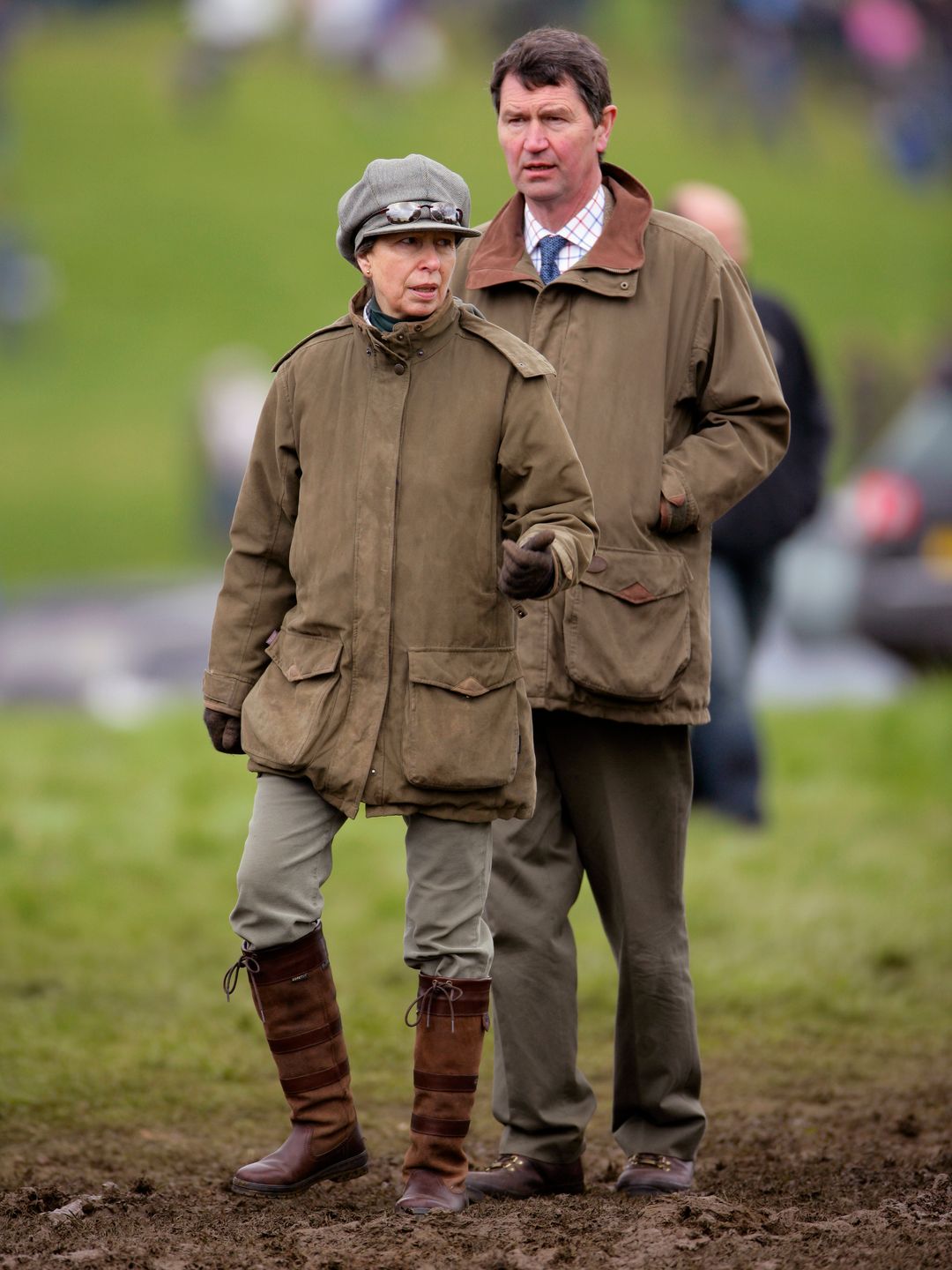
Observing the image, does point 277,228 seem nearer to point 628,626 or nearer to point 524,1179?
point 628,626

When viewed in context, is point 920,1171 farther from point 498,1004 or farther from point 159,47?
point 159,47

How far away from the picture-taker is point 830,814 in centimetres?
834

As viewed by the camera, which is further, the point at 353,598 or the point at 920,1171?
the point at 920,1171

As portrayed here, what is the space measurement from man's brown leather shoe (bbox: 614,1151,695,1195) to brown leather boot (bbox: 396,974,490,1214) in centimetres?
42

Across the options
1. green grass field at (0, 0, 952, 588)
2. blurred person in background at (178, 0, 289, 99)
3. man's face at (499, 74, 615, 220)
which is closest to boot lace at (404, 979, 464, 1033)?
man's face at (499, 74, 615, 220)

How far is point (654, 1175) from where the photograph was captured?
4.29m

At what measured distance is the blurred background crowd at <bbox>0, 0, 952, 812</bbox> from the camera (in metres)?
12.6

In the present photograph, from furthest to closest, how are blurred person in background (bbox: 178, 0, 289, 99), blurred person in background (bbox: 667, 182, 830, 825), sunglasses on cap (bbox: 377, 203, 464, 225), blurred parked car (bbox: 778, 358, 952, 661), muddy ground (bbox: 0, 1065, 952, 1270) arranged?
blurred person in background (bbox: 178, 0, 289, 99) < blurred parked car (bbox: 778, 358, 952, 661) < blurred person in background (bbox: 667, 182, 830, 825) < sunglasses on cap (bbox: 377, 203, 464, 225) < muddy ground (bbox: 0, 1065, 952, 1270)

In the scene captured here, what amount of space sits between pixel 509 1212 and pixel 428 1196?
0.20 m

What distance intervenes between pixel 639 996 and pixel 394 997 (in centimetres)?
204

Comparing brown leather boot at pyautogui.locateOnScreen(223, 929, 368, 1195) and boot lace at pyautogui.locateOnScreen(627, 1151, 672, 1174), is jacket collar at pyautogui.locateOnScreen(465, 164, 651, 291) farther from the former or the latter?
boot lace at pyautogui.locateOnScreen(627, 1151, 672, 1174)

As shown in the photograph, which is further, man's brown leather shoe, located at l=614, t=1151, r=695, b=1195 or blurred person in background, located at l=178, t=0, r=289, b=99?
blurred person in background, located at l=178, t=0, r=289, b=99

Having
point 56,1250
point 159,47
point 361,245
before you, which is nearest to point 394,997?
point 56,1250

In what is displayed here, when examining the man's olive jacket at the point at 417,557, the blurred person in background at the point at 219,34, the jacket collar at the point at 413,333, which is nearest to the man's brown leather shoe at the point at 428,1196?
the man's olive jacket at the point at 417,557
